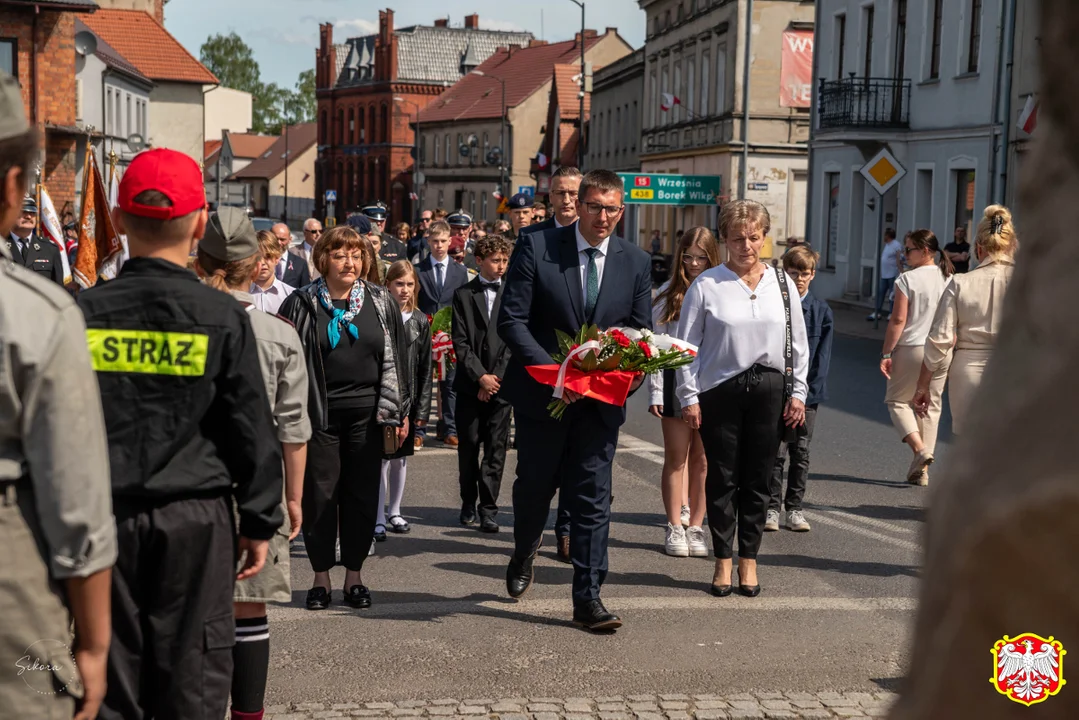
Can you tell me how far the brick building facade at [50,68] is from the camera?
144 ft

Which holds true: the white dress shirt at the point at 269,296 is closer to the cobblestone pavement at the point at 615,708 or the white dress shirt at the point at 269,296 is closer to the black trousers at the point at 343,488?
the black trousers at the point at 343,488

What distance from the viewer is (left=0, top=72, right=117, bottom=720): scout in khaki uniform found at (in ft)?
7.82

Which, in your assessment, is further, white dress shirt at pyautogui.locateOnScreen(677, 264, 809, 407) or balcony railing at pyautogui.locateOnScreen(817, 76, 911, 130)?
balcony railing at pyautogui.locateOnScreen(817, 76, 911, 130)

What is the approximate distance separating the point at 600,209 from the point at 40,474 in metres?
4.84

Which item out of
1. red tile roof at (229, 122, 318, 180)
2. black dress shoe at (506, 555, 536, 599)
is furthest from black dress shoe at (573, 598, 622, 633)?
red tile roof at (229, 122, 318, 180)

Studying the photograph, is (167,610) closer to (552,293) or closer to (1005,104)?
(552,293)

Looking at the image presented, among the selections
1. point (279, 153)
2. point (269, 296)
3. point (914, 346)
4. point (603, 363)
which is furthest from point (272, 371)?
point (279, 153)

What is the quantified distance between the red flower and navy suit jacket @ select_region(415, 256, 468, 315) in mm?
6602

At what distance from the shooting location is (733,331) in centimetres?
746

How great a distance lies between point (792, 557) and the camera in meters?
8.56

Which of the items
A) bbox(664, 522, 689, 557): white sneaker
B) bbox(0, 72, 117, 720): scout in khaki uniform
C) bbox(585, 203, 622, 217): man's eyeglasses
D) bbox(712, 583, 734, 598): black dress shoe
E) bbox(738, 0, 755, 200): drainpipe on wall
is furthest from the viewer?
bbox(738, 0, 755, 200): drainpipe on wall

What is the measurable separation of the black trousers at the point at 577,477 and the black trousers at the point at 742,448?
68 centimetres

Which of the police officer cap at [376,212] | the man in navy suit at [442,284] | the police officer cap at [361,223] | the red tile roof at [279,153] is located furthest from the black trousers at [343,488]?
the red tile roof at [279,153]

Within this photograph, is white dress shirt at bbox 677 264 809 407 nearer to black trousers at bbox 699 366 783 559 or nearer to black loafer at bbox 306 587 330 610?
black trousers at bbox 699 366 783 559
